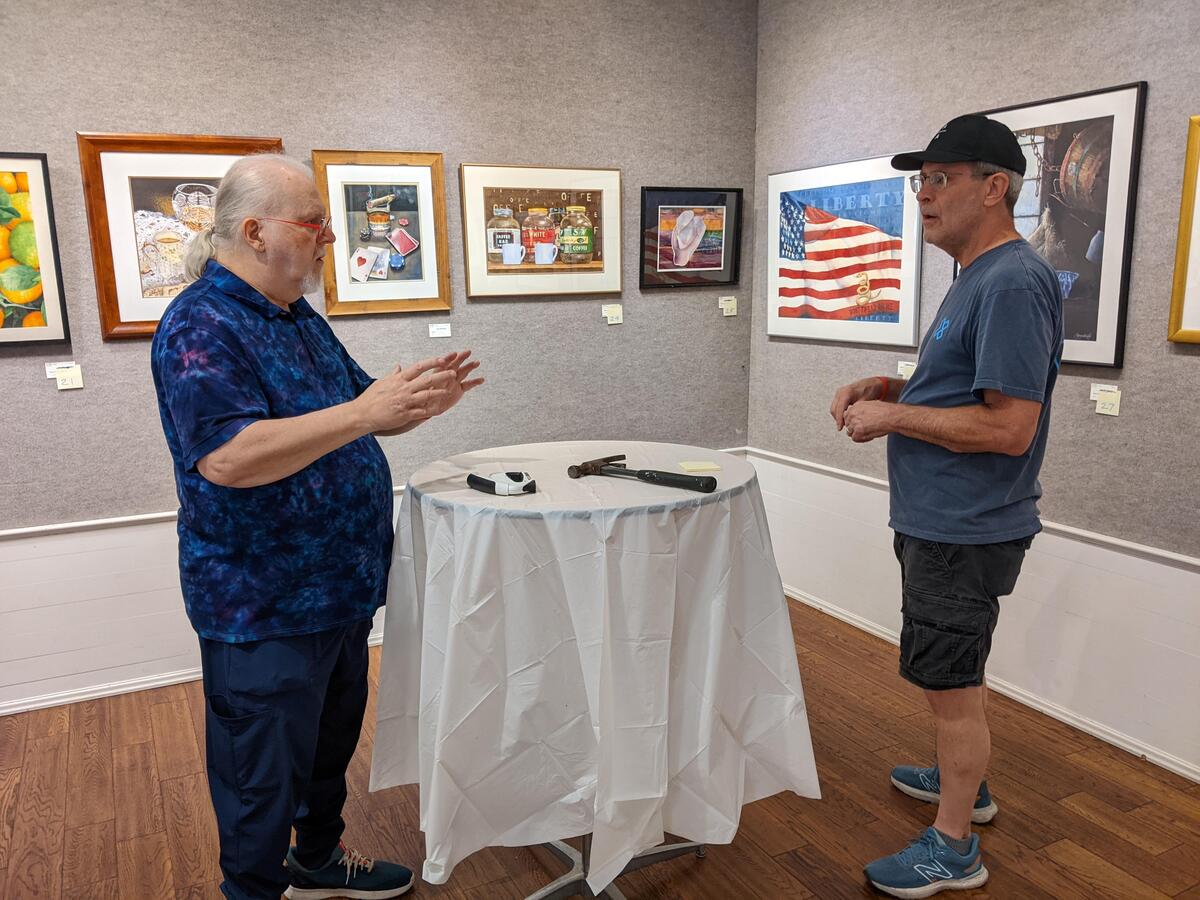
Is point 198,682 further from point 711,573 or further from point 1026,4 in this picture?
point 1026,4

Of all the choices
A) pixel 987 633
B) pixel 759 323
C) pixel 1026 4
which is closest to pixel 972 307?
pixel 987 633

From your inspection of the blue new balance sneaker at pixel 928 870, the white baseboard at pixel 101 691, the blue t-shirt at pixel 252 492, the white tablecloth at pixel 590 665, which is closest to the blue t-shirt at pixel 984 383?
the white tablecloth at pixel 590 665

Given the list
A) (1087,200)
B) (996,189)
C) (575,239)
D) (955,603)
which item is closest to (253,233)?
(996,189)

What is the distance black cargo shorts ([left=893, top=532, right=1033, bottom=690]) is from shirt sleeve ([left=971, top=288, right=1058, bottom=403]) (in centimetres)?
38

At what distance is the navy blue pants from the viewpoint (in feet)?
5.72

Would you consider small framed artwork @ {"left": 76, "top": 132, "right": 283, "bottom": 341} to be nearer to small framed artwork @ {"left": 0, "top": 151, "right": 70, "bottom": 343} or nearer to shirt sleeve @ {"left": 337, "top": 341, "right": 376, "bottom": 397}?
small framed artwork @ {"left": 0, "top": 151, "right": 70, "bottom": 343}

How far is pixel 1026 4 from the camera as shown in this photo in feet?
9.41

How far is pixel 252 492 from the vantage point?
1698 millimetres

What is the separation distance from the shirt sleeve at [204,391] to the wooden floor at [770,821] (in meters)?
1.28

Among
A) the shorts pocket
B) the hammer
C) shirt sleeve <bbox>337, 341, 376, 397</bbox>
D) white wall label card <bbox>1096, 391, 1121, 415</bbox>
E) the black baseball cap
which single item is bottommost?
the shorts pocket

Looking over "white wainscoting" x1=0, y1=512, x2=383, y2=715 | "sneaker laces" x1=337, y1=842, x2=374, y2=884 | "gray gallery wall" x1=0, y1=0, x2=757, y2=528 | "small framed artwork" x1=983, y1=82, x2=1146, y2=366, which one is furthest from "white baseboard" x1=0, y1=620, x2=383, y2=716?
"small framed artwork" x1=983, y1=82, x2=1146, y2=366

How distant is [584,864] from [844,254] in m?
2.66

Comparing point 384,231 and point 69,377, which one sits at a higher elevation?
point 384,231

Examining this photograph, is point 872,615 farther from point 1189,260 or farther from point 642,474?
point 642,474
